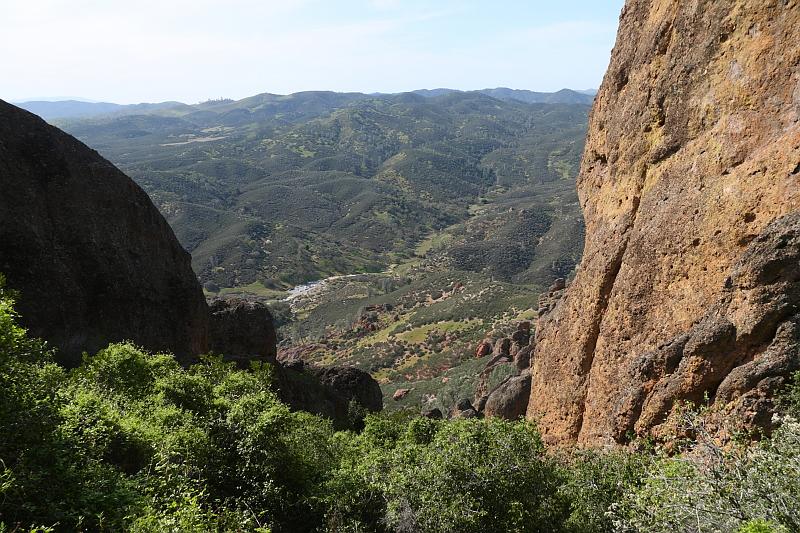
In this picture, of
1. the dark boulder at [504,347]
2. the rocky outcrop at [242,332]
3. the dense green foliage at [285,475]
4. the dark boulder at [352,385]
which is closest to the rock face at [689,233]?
the dense green foliage at [285,475]

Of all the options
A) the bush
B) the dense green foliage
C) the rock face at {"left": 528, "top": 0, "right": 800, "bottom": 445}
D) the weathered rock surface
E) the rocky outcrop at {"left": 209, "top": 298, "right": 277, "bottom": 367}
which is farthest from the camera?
the rocky outcrop at {"left": 209, "top": 298, "right": 277, "bottom": 367}

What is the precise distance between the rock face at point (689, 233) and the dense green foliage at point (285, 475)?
1926mm

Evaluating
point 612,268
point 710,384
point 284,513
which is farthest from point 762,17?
point 284,513

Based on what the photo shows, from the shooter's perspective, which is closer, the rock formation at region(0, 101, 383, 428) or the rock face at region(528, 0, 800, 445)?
the rock face at region(528, 0, 800, 445)

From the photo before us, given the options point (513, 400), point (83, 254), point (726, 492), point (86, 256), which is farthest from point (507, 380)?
point (726, 492)

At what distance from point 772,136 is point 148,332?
1207 inches

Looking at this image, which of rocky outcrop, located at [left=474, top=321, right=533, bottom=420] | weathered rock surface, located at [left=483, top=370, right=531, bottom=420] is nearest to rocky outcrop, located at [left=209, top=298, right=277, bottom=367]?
weathered rock surface, located at [left=483, top=370, right=531, bottom=420]

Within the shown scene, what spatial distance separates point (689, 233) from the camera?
15227mm

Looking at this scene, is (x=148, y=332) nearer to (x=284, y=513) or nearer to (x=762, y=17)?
(x=284, y=513)

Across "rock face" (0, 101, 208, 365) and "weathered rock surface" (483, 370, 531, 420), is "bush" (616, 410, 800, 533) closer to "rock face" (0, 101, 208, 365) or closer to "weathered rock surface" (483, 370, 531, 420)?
"weathered rock surface" (483, 370, 531, 420)

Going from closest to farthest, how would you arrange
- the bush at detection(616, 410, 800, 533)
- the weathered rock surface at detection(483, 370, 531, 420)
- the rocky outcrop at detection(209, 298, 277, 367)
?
the bush at detection(616, 410, 800, 533) → the weathered rock surface at detection(483, 370, 531, 420) → the rocky outcrop at detection(209, 298, 277, 367)

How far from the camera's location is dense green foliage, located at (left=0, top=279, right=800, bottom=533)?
887 centimetres

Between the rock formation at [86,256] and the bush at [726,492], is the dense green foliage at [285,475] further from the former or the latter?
the rock formation at [86,256]

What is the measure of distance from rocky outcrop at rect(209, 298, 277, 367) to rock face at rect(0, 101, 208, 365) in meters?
4.70
